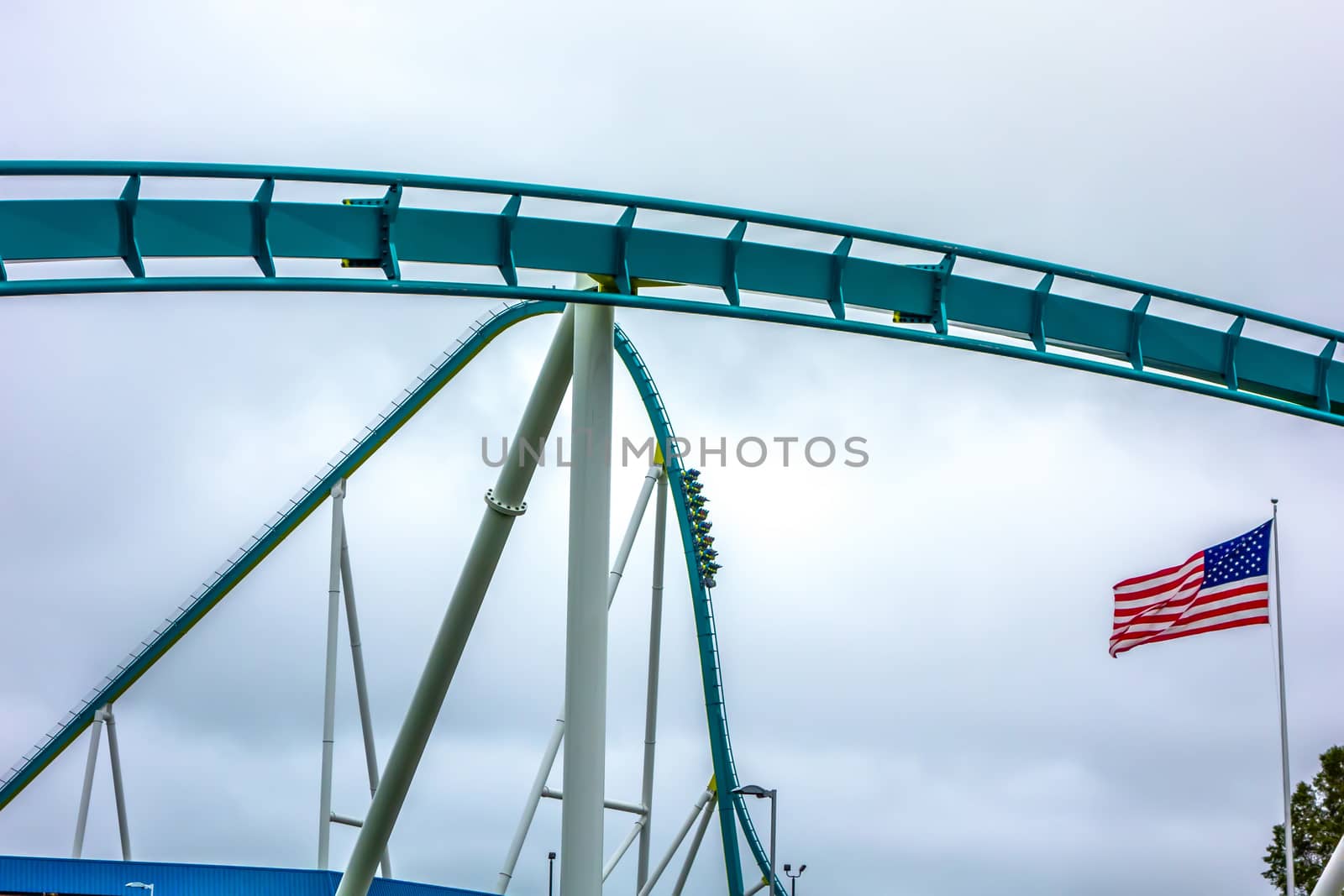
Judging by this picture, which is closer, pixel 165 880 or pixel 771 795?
pixel 771 795

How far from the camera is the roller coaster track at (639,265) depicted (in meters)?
10.4

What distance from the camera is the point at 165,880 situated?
26469 mm

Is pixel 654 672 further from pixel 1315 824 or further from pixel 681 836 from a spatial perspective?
pixel 1315 824

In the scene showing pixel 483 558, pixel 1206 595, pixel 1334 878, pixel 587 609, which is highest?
pixel 1206 595


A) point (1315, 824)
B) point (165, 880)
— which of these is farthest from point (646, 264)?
point (1315, 824)

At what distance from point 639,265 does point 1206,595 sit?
9.59 metres

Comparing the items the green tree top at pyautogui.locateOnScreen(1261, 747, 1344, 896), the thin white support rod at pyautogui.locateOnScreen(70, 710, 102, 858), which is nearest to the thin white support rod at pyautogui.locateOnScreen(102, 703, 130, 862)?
the thin white support rod at pyautogui.locateOnScreen(70, 710, 102, 858)

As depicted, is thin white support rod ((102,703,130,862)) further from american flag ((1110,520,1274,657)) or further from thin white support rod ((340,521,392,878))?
american flag ((1110,520,1274,657))

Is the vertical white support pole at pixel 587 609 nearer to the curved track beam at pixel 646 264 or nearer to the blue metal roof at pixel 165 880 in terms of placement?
the curved track beam at pixel 646 264

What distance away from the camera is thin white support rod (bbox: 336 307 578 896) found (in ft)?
43.1

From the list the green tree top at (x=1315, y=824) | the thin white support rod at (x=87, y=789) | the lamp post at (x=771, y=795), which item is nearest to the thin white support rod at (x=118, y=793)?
the thin white support rod at (x=87, y=789)

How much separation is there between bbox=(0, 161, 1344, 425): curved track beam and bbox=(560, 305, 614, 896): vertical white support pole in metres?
0.78

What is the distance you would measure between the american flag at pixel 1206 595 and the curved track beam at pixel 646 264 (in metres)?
3.63

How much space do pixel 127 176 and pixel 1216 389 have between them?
9.45m
